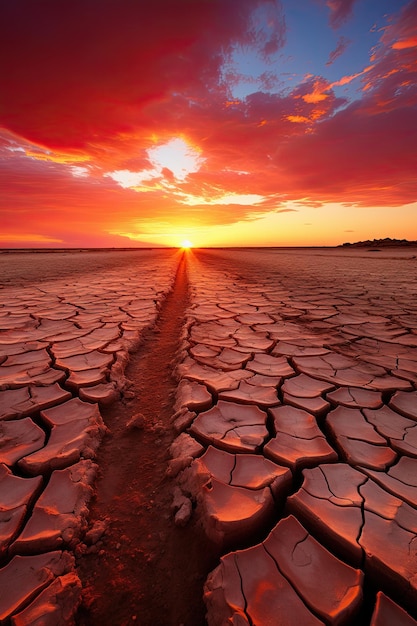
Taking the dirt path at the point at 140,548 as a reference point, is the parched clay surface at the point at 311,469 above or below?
above

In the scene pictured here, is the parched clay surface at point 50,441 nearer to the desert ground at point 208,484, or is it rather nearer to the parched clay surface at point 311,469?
the desert ground at point 208,484

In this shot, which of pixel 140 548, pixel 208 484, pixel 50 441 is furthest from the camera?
pixel 50 441

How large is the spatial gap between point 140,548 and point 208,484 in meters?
0.26

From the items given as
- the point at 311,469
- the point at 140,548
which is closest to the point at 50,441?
the point at 140,548

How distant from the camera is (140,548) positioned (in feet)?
2.78

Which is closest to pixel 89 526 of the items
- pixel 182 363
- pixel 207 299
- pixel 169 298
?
pixel 182 363

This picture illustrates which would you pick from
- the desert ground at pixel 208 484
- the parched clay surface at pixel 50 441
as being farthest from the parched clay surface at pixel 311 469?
the parched clay surface at pixel 50 441

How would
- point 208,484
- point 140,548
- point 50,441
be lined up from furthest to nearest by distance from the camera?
1. point 50,441
2. point 208,484
3. point 140,548

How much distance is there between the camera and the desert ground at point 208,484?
695mm

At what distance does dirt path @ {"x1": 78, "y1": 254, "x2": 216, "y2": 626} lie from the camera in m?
0.71

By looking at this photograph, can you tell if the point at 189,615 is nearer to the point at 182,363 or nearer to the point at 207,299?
the point at 182,363

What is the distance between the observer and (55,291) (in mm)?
4414

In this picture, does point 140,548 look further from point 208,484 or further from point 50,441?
point 50,441

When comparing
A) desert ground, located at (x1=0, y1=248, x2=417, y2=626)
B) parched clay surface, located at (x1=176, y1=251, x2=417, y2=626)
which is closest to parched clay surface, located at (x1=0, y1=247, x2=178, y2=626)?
desert ground, located at (x1=0, y1=248, x2=417, y2=626)
